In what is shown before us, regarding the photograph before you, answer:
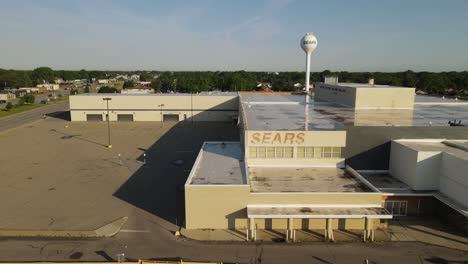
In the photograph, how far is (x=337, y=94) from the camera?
49.7 m

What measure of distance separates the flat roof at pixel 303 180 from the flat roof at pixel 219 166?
3.95 ft

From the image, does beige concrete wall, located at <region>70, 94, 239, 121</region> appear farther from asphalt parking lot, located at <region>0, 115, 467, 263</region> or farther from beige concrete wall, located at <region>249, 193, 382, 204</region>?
beige concrete wall, located at <region>249, 193, 382, 204</region>

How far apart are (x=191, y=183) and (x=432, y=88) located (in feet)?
357

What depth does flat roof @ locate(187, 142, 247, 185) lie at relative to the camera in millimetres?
22381

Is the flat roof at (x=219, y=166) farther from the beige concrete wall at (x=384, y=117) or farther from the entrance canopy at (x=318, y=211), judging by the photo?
the beige concrete wall at (x=384, y=117)

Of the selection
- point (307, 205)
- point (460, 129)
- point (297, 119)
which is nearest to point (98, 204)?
point (307, 205)

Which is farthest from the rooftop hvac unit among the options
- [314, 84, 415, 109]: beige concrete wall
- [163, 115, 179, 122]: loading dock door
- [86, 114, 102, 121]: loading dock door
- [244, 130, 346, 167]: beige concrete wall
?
[86, 114, 102, 121]: loading dock door

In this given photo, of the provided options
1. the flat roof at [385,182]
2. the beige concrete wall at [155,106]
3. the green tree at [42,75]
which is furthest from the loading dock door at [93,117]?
the green tree at [42,75]

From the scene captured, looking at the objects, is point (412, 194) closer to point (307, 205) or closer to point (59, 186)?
point (307, 205)

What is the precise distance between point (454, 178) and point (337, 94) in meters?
29.3

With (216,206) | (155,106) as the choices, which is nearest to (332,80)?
(155,106)

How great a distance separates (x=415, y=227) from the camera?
21.6 m

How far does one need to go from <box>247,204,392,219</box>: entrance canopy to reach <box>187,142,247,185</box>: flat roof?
2.44m

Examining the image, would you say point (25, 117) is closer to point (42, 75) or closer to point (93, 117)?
point (93, 117)
